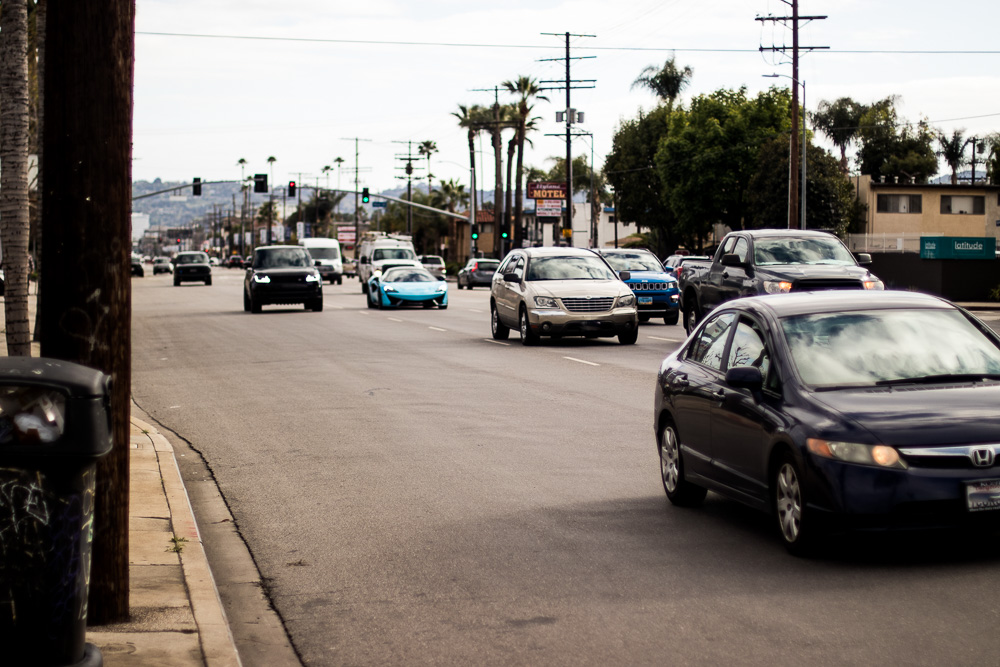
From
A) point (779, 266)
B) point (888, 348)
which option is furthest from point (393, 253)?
point (888, 348)

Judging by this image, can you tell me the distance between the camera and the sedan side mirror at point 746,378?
7.66m

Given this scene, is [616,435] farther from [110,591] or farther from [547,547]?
[110,591]

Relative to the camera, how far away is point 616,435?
40.8 ft

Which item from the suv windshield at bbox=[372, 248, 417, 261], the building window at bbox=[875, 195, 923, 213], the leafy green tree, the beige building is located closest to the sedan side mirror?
the suv windshield at bbox=[372, 248, 417, 261]

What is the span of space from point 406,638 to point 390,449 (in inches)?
227

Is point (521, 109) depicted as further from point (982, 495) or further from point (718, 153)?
point (982, 495)

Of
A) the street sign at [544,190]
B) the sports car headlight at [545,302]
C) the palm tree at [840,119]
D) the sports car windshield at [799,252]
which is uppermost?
the palm tree at [840,119]

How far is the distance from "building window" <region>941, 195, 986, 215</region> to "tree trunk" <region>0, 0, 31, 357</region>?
237 feet

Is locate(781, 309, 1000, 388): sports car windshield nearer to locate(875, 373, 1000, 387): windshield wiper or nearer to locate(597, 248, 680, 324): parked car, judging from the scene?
locate(875, 373, 1000, 387): windshield wiper

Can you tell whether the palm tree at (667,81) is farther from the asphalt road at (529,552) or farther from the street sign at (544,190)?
the asphalt road at (529,552)

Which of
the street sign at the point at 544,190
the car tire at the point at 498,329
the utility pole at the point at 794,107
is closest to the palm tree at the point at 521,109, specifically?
the street sign at the point at 544,190

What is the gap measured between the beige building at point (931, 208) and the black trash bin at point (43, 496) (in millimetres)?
78804

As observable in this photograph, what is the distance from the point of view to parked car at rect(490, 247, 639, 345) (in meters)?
24.3

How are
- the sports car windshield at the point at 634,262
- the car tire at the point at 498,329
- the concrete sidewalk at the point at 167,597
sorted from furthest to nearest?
the sports car windshield at the point at 634,262
the car tire at the point at 498,329
the concrete sidewalk at the point at 167,597
